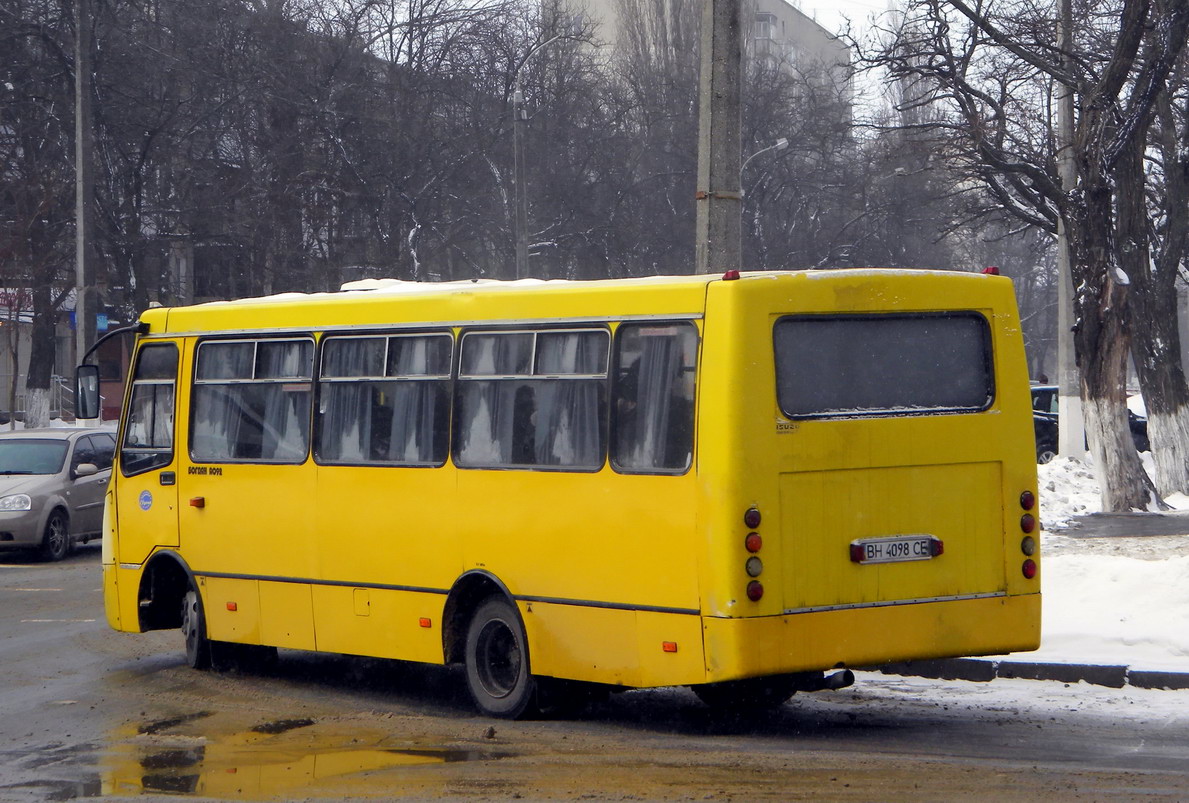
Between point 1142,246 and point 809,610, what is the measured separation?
14.7m

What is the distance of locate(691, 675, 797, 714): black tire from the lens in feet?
27.0

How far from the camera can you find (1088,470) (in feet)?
83.4

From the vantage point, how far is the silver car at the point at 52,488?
59.9 ft

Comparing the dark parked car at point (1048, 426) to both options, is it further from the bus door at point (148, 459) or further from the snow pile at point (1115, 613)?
the bus door at point (148, 459)

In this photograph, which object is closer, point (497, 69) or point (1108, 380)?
point (1108, 380)

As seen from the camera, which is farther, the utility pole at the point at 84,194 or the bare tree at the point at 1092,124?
the utility pole at the point at 84,194

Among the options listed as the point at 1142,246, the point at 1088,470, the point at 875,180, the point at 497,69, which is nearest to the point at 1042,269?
the point at 875,180

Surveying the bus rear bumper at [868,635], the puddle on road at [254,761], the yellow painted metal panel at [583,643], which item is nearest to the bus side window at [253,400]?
the puddle on road at [254,761]

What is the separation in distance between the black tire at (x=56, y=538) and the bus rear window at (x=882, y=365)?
44.2ft

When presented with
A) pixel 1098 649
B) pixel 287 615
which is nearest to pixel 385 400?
pixel 287 615

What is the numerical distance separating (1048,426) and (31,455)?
22.5 meters

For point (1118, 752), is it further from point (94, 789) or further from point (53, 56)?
point (53, 56)

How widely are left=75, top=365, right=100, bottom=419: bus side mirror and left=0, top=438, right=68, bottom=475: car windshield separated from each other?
26.2 ft

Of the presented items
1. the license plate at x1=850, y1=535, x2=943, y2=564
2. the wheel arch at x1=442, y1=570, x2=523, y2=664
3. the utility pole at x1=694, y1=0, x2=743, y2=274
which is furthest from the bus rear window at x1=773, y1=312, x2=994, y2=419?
the utility pole at x1=694, y1=0, x2=743, y2=274
